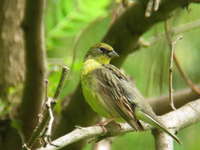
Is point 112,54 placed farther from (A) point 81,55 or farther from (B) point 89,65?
(A) point 81,55

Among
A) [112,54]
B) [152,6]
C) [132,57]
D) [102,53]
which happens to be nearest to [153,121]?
[152,6]

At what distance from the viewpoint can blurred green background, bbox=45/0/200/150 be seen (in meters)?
4.79

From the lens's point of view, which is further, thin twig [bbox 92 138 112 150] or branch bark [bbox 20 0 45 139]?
thin twig [bbox 92 138 112 150]

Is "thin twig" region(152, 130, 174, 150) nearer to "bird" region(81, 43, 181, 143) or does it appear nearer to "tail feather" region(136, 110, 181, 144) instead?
"tail feather" region(136, 110, 181, 144)

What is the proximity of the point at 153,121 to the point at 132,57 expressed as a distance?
2.44m

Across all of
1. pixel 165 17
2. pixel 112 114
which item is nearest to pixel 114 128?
pixel 112 114

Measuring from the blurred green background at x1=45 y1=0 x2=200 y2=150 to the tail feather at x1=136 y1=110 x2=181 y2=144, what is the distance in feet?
1.32

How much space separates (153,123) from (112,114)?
443mm

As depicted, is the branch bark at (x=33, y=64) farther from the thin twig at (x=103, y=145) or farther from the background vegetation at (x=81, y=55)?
the thin twig at (x=103, y=145)

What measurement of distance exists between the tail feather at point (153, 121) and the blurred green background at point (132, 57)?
1.32ft

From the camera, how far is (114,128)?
3760mm

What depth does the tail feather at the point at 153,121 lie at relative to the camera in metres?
3.40

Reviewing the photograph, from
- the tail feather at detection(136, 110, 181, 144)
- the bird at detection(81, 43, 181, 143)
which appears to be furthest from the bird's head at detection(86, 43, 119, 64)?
the tail feather at detection(136, 110, 181, 144)

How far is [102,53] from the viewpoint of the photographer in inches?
180
